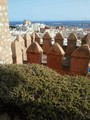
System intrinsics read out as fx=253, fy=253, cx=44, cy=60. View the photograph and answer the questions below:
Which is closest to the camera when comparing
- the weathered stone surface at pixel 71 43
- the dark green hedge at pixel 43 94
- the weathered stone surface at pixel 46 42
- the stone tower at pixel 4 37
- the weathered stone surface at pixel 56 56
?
the dark green hedge at pixel 43 94

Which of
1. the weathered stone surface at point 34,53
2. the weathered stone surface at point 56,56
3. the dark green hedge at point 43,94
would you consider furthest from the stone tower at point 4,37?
the dark green hedge at point 43,94

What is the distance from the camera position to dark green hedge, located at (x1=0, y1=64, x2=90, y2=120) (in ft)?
13.0

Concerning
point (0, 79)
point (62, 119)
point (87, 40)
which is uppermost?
point (87, 40)

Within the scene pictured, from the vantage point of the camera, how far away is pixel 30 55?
6.02m

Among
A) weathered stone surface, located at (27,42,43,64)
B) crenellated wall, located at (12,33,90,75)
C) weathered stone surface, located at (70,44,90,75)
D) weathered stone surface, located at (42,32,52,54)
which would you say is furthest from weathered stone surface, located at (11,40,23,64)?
weathered stone surface, located at (70,44,90,75)

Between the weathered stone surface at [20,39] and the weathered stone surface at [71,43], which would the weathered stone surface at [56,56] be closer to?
the weathered stone surface at [71,43]

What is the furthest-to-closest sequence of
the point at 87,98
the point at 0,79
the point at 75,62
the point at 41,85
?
the point at 75,62 < the point at 0,79 < the point at 41,85 < the point at 87,98

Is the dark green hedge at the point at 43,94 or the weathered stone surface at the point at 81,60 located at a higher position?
the weathered stone surface at the point at 81,60

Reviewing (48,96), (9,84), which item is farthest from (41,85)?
(9,84)

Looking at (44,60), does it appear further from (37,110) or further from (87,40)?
(37,110)

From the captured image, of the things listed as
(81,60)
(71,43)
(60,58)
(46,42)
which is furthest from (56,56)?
(46,42)

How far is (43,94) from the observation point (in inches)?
169

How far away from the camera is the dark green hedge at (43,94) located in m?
3.95

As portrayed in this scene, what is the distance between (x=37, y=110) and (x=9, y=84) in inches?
35.0
